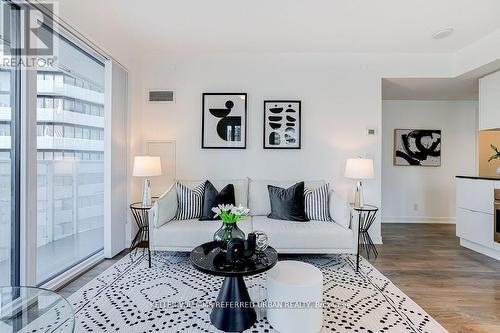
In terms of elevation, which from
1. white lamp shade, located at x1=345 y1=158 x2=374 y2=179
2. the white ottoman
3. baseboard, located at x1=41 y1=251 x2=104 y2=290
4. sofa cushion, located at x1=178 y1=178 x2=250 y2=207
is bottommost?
baseboard, located at x1=41 y1=251 x2=104 y2=290

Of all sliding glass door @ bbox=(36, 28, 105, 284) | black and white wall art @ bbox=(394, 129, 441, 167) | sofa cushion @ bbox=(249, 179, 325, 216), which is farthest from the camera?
black and white wall art @ bbox=(394, 129, 441, 167)

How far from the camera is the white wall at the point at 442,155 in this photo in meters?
4.91

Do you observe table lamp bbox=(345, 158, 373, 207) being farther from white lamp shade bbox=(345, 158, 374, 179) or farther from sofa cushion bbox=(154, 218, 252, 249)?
sofa cushion bbox=(154, 218, 252, 249)

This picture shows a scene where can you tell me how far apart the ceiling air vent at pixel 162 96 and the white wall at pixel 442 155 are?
403 cm

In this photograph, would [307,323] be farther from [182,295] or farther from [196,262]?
[182,295]

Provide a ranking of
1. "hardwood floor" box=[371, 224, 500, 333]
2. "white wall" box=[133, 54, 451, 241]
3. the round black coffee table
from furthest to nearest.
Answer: "white wall" box=[133, 54, 451, 241] → "hardwood floor" box=[371, 224, 500, 333] → the round black coffee table

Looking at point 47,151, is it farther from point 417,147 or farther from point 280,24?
point 417,147

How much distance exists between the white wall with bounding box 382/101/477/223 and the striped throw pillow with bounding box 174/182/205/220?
12.1ft

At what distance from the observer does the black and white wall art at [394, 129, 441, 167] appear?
4.88 m

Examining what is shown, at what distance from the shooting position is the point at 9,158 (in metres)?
1.91

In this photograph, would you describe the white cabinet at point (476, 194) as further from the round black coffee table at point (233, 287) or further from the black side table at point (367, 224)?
the round black coffee table at point (233, 287)

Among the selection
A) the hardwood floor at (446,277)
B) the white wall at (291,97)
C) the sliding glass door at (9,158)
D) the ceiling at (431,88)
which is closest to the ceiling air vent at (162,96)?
the white wall at (291,97)

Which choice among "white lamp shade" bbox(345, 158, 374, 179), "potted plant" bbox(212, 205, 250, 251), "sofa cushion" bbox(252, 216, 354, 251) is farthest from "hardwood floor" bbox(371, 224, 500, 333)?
"potted plant" bbox(212, 205, 250, 251)

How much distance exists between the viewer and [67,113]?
2.57 metres
